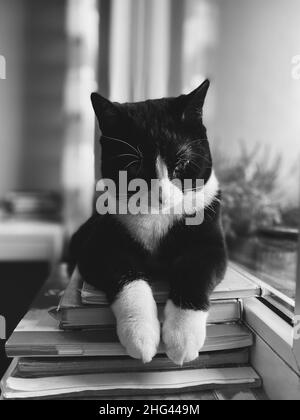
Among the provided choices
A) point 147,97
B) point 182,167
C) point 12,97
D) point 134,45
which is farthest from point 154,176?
point 12,97

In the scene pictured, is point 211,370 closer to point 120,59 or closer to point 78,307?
point 78,307

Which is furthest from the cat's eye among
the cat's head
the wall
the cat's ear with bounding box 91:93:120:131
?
→ the wall

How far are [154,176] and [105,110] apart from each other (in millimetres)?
131

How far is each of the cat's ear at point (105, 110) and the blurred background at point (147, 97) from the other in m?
0.13

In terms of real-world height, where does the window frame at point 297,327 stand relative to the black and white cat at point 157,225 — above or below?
below

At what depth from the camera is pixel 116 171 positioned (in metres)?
0.60

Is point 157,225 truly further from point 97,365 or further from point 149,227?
point 97,365

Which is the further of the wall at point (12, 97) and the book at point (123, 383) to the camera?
the wall at point (12, 97)

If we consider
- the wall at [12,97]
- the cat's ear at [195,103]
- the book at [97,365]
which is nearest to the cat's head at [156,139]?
the cat's ear at [195,103]

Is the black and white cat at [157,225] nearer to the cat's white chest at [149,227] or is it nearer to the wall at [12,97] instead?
the cat's white chest at [149,227]

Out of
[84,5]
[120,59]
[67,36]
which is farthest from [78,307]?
[67,36]

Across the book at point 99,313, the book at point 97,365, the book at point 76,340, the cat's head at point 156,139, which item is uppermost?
the cat's head at point 156,139

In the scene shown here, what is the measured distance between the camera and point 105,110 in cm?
60

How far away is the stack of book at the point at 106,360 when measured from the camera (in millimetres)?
503
